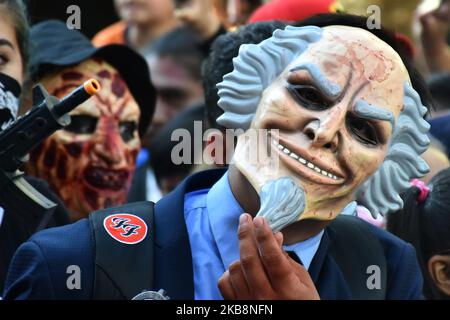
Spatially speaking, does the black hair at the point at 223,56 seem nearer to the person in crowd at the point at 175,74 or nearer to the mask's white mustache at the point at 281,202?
the mask's white mustache at the point at 281,202

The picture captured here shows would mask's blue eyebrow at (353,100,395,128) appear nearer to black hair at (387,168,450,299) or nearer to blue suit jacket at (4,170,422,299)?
blue suit jacket at (4,170,422,299)

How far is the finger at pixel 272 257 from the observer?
10.8 feet

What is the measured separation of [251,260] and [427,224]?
1477mm

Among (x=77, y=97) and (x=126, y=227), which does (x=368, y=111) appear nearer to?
(x=126, y=227)

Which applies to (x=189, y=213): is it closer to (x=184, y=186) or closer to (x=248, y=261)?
(x=184, y=186)

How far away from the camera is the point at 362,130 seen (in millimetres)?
3600

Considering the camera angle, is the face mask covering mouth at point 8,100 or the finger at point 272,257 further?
the face mask covering mouth at point 8,100

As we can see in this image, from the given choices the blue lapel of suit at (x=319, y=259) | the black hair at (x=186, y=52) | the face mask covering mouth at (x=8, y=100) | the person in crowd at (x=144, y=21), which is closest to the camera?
the blue lapel of suit at (x=319, y=259)

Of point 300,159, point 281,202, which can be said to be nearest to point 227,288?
point 281,202

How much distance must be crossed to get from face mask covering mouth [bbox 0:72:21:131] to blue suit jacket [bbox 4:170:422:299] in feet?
2.67

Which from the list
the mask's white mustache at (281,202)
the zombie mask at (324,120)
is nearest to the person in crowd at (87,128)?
the zombie mask at (324,120)

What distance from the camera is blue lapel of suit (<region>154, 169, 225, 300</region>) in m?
3.55

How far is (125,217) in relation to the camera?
3.70 m
